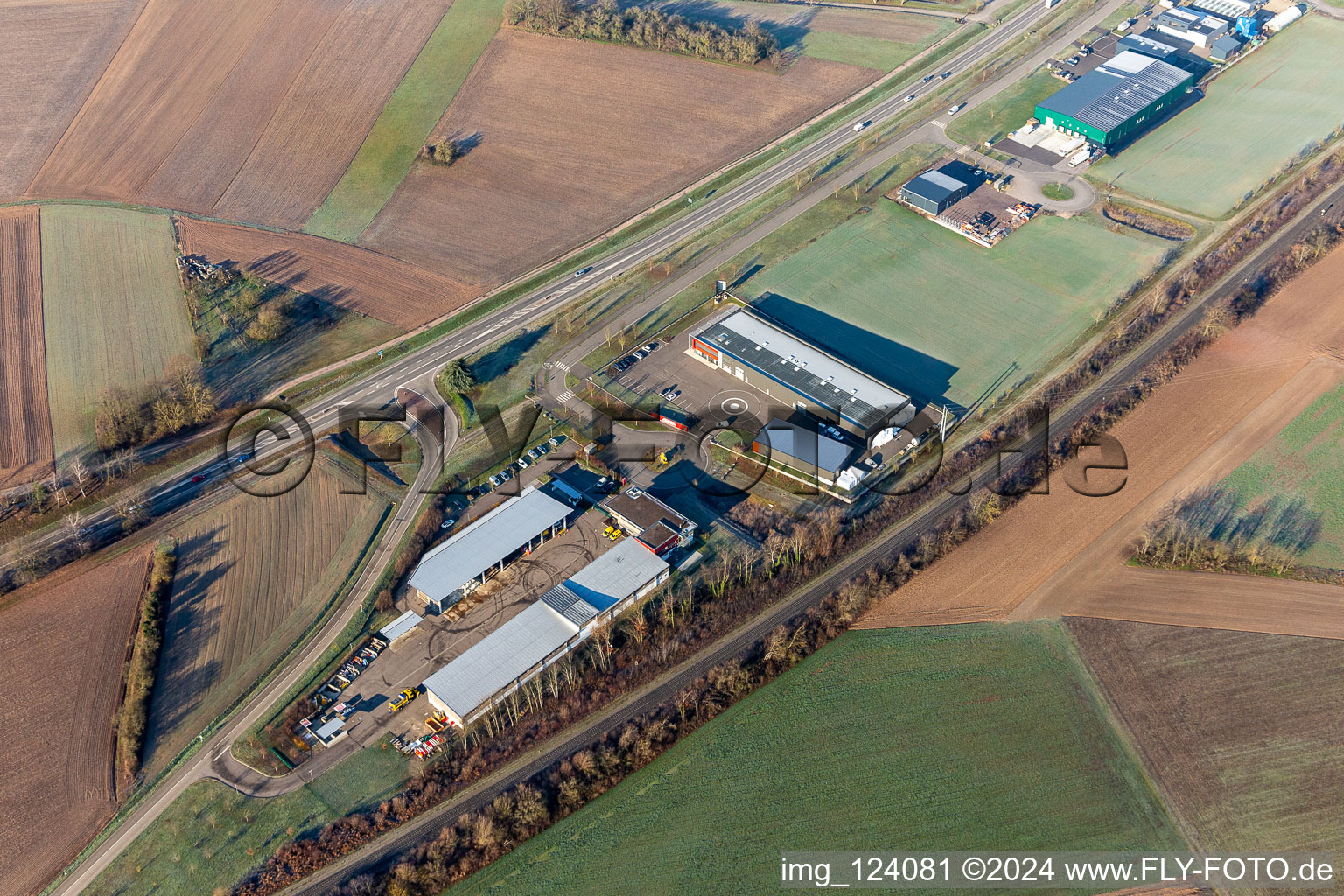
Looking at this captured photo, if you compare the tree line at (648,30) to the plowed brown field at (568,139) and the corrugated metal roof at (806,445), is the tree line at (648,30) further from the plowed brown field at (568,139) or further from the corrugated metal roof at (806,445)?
the corrugated metal roof at (806,445)

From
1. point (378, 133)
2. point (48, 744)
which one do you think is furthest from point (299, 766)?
point (378, 133)

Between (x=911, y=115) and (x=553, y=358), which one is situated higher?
(x=911, y=115)

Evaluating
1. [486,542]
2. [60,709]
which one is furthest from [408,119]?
[60,709]

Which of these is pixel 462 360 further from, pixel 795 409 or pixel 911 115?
pixel 911 115

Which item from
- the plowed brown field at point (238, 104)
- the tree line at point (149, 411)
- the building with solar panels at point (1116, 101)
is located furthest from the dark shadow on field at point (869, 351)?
the plowed brown field at point (238, 104)

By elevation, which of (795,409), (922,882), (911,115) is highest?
(911,115)

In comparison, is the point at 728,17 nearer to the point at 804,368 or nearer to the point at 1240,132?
the point at 1240,132

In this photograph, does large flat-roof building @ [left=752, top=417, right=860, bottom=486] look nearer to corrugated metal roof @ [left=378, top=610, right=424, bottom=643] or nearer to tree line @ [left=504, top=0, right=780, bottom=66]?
corrugated metal roof @ [left=378, top=610, right=424, bottom=643]
